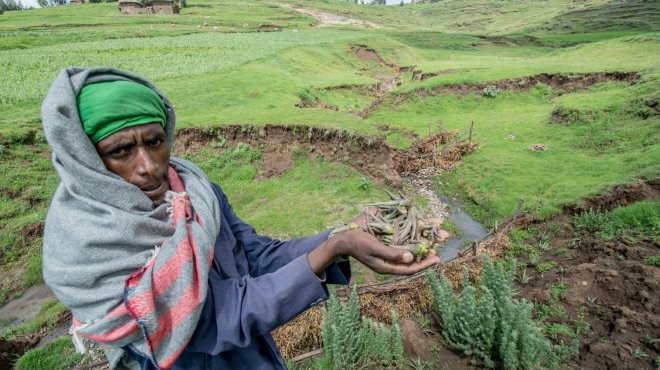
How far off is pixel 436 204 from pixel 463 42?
4790 centimetres

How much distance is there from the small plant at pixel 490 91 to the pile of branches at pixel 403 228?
19.0 meters

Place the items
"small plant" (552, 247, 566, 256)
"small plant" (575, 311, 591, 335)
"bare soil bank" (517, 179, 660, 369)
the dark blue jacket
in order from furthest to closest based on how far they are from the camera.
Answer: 1. "small plant" (552, 247, 566, 256)
2. "small plant" (575, 311, 591, 335)
3. "bare soil bank" (517, 179, 660, 369)
4. the dark blue jacket

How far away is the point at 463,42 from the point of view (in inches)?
1987

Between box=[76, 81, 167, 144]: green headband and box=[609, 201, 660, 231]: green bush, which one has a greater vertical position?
box=[76, 81, 167, 144]: green headband

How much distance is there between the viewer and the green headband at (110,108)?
5.48 ft

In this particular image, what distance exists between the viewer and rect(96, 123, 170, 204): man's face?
1.75m

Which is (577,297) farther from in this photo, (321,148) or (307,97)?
(307,97)

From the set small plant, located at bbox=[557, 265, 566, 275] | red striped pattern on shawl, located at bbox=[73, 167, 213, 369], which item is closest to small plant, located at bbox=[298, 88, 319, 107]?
small plant, located at bbox=[557, 265, 566, 275]

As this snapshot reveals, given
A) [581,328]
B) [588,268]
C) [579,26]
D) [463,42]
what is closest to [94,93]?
[581,328]

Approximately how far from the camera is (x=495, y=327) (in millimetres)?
3947

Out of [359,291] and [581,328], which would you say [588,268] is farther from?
[359,291]

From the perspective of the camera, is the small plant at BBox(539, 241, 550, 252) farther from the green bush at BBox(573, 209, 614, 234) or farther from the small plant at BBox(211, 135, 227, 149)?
the small plant at BBox(211, 135, 227, 149)

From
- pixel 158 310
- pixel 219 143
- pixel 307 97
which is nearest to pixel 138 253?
pixel 158 310

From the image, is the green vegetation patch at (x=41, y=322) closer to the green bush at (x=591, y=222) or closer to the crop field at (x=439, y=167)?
the crop field at (x=439, y=167)
